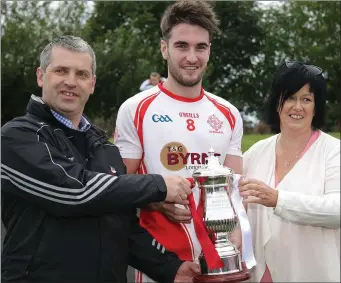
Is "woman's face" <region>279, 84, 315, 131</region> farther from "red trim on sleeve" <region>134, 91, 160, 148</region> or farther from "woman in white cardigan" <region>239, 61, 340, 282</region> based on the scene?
"red trim on sleeve" <region>134, 91, 160, 148</region>

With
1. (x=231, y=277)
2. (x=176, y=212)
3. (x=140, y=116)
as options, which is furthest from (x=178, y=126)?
(x=231, y=277)

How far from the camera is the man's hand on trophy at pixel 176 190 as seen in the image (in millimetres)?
2381

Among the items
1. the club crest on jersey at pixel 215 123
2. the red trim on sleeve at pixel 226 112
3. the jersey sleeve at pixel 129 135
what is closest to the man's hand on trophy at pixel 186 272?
the jersey sleeve at pixel 129 135

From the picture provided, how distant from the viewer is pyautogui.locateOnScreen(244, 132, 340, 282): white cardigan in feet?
7.29

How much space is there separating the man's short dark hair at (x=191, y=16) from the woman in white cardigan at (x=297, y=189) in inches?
28.0

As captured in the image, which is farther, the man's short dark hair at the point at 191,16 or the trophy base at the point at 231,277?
the man's short dark hair at the point at 191,16

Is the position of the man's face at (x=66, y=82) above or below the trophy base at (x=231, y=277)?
above

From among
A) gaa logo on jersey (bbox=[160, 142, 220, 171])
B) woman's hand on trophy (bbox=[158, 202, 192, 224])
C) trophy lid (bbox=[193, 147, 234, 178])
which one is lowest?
woman's hand on trophy (bbox=[158, 202, 192, 224])

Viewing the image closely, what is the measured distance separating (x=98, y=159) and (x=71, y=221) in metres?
0.29

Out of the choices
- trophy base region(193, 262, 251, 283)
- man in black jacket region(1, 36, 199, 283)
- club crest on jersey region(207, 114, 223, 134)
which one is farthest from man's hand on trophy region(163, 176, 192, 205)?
club crest on jersey region(207, 114, 223, 134)

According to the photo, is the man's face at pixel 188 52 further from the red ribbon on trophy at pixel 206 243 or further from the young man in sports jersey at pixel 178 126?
the red ribbon on trophy at pixel 206 243

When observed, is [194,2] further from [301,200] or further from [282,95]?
[301,200]

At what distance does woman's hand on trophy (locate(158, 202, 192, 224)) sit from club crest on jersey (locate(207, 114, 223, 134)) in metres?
0.58

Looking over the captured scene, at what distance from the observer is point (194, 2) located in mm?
3125
